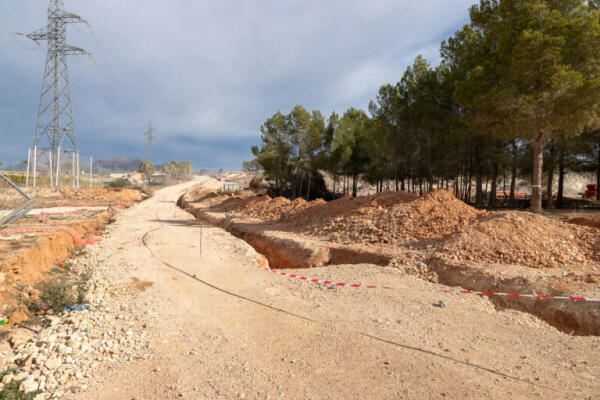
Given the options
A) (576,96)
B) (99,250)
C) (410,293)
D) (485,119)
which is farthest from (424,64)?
(99,250)

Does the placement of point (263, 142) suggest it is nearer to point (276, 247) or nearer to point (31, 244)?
point (276, 247)

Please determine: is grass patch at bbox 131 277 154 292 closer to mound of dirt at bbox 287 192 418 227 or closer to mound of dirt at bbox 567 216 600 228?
mound of dirt at bbox 287 192 418 227

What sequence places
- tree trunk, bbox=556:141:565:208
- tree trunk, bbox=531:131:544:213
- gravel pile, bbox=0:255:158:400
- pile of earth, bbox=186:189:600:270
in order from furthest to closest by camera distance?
1. tree trunk, bbox=556:141:565:208
2. tree trunk, bbox=531:131:544:213
3. pile of earth, bbox=186:189:600:270
4. gravel pile, bbox=0:255:158:400

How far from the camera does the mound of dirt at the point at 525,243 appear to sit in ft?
25.4

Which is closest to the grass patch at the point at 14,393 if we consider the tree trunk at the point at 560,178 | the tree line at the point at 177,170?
the tree trunk at the point at 560,178

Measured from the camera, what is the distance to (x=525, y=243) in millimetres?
8250

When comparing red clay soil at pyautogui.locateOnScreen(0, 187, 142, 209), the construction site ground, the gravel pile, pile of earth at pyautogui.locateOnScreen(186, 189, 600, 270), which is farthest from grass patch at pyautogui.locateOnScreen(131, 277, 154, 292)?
red clay soil at pyautogui.locateOnScreen(0, 187, 142, 209)

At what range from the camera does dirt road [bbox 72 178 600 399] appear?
124 inches

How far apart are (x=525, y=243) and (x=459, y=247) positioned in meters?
1.65

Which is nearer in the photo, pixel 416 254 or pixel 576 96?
pixel 416 254

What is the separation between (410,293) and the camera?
6.23 m

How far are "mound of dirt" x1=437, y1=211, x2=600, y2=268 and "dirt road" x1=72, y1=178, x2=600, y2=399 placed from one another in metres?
2.51

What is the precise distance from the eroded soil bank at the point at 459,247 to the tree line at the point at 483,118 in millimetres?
4888

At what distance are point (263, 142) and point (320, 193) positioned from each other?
925cm
